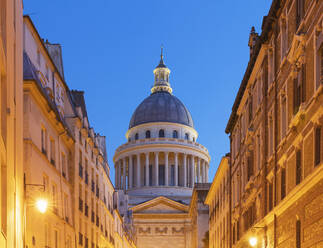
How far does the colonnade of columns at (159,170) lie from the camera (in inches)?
5984

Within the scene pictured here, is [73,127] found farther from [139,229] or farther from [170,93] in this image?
[170,93]

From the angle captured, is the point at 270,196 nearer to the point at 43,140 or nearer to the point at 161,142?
the point at 43,140

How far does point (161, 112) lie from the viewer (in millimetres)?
158000

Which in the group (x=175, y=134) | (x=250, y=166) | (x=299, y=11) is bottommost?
(x=250, y=166)

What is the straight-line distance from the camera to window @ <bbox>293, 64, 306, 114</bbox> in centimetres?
2070

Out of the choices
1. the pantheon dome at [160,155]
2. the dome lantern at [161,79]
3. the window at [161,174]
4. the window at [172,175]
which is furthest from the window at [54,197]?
the dome lantern at [161,79]

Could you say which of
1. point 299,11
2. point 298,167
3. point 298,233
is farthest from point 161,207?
point 299,11

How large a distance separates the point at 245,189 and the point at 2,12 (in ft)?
74.2

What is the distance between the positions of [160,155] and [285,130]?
13078cm

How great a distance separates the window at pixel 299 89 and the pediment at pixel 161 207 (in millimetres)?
117040

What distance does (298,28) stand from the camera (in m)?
21.4

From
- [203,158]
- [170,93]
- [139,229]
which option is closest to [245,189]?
[139,229]

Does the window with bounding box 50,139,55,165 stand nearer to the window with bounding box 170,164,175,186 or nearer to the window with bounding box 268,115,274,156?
the window with bounding box 268,115,274,156

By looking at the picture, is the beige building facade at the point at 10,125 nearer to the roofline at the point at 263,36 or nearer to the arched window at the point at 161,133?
the roofline at the point at 263,36
